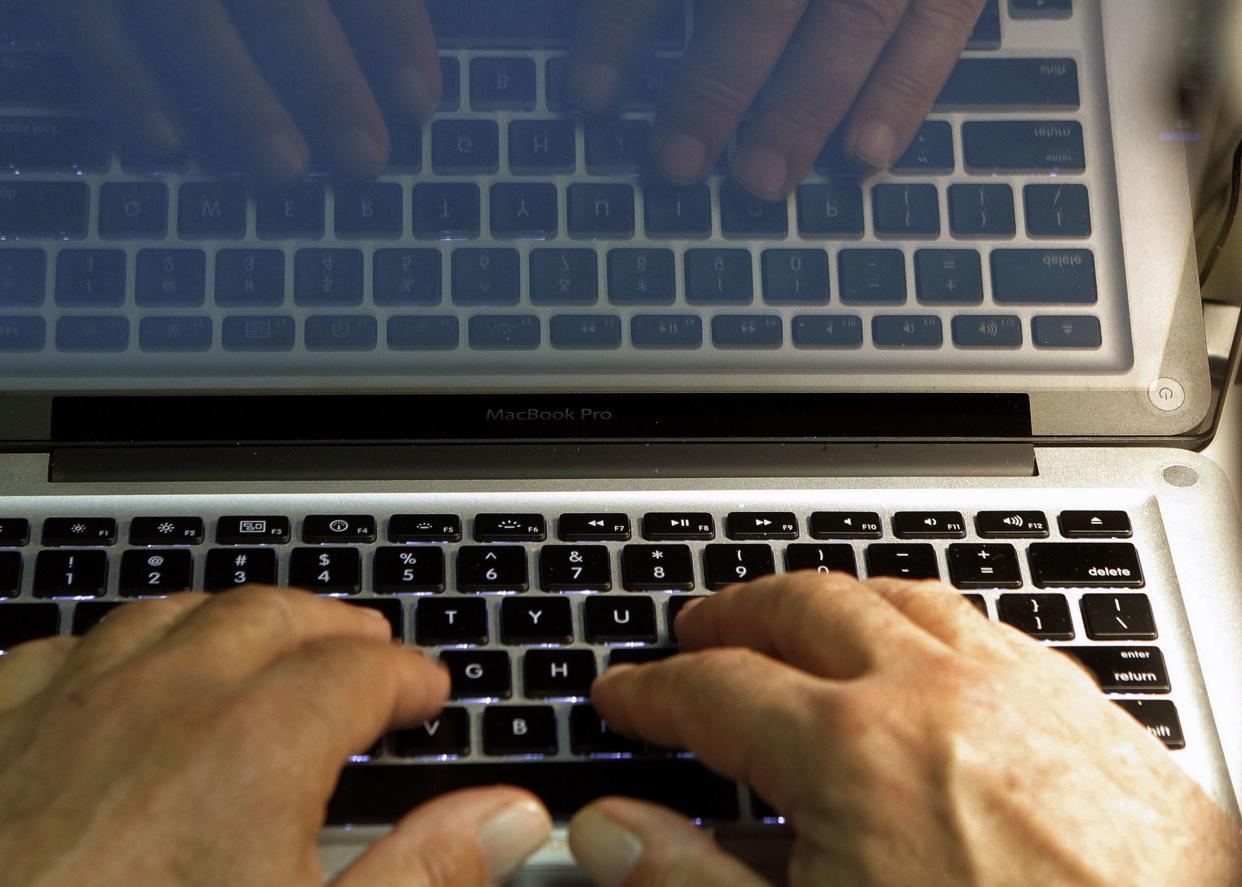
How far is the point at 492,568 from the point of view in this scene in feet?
1.85

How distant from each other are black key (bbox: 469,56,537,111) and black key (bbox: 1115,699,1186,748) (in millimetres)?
466

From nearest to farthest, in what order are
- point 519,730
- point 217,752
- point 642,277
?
1. point 217,752
2. point 519,730
3. point 642,277

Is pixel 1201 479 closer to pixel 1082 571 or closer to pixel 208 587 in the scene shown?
pixel 1082 571

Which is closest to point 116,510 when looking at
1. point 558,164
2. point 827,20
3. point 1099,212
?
point 558,164

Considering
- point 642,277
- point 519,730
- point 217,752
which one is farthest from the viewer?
point 642,277

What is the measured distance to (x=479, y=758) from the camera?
51 cm

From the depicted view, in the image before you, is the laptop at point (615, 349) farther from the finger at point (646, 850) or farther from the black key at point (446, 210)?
the finger at point (646, 850)

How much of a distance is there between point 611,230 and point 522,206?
55 mm

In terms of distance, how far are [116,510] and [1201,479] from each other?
639 millimetres

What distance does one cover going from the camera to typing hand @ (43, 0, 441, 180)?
56 centimetres

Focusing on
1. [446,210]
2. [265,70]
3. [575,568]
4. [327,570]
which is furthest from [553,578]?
[265,70]

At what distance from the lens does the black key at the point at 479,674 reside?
1.71 ft

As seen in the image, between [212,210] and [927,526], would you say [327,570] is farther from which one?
[927,526]

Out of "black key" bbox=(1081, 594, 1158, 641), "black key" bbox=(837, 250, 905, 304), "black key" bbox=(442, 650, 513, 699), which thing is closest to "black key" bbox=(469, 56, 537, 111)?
"black key" bbox=(837, 250, 905, 304)
